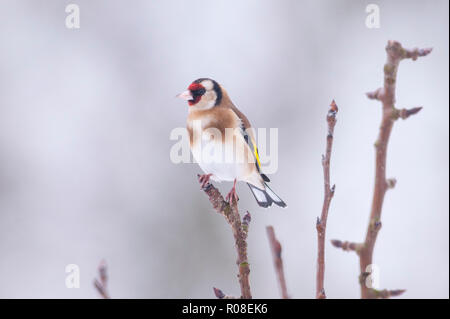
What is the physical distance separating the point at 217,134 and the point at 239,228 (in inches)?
25.9

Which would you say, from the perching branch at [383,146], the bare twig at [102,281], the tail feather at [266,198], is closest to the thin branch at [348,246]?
the perching branch at [383,146]

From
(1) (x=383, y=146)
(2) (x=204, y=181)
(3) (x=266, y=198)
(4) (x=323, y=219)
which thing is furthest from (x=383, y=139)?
(3) (x=266, y=198)

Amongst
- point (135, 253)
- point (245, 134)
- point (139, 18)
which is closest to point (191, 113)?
point (245, 134)

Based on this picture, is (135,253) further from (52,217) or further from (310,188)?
(310,188)

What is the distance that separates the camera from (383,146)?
1.98 ft

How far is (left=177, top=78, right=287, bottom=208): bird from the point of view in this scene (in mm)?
1581

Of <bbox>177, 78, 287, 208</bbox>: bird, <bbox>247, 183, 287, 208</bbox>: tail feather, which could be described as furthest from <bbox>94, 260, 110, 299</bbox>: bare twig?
<bbox>247, 183, 287, 208</bbox>: tail feather

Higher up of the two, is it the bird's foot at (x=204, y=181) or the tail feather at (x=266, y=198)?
the bird's foot at (x=204, y=181)

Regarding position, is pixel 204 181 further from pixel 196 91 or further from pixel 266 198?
pixel 266 198

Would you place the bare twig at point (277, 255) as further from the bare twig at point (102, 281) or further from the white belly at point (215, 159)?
the white belly at point (215, 159)

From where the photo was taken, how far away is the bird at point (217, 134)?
1.58 metres

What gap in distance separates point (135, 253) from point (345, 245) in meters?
3.93

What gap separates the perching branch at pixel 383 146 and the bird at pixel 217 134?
928 mm
